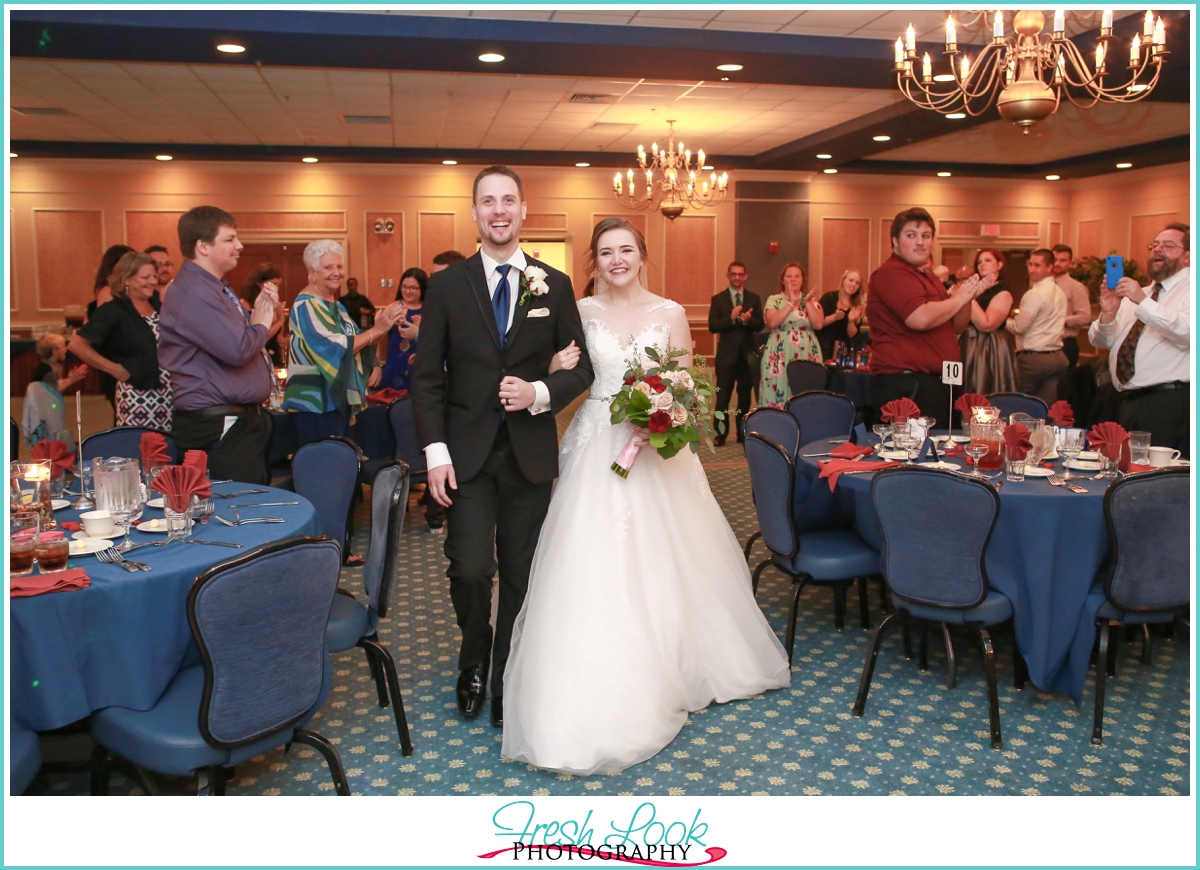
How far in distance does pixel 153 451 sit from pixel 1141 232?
16.5 m

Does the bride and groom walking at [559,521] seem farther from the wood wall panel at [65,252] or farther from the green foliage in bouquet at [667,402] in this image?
the wood wall panel at [65,252]

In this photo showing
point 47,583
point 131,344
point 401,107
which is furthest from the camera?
point 401,107

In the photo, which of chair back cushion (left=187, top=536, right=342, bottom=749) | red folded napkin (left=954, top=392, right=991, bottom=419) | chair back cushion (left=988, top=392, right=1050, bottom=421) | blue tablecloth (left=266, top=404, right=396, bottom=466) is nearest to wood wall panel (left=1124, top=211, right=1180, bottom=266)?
chair back cushion (left=988, top=392, right=1050, bottom=421)

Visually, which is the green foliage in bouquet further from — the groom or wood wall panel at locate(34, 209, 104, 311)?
wood wall panel at locate(34, 209, 104, 311)

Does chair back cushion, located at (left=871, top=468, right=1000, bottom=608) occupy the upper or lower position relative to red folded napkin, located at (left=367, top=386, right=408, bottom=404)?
lower

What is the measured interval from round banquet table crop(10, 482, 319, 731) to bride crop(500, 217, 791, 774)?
1070 mm

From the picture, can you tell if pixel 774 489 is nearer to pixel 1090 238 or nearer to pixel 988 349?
pixel 988 349

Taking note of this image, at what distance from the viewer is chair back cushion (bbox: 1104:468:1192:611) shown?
3.13 metres

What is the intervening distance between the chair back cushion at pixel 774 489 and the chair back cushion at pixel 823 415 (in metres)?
1.67

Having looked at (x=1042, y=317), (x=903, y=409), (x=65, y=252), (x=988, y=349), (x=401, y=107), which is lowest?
(x=903, y=409)

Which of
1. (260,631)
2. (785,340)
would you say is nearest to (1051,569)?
(260,631)

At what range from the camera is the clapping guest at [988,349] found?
663 cm

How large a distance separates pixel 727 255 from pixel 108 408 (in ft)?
31.1

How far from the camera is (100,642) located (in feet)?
8.14
